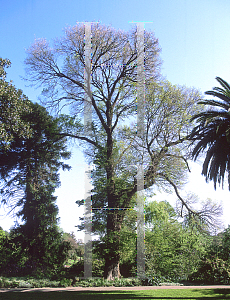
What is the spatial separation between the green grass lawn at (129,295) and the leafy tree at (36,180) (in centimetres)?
447

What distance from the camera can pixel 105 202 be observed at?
13633 mm

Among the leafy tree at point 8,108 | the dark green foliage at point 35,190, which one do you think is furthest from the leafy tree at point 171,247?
the leafy tree at point 8,108

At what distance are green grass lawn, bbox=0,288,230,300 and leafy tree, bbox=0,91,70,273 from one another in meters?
4.47

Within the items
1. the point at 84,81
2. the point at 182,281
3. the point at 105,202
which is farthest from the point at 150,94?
the point at 182,281

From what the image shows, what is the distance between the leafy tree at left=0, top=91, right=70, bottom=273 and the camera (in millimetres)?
15031

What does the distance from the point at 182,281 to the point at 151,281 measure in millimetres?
2629

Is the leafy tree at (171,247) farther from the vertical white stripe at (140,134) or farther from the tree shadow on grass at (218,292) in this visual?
the tree shadow on grass at (218,292)

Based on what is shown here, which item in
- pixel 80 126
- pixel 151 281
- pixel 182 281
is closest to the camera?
pixel 151 281

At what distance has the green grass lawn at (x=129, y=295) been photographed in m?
9.06

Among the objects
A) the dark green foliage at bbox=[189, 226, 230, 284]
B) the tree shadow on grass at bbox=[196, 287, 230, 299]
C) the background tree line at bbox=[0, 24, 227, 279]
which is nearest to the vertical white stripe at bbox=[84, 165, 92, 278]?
the background tree line at bbox=[0, 24, 227, 279]

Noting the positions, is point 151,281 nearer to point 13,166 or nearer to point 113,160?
point 113,160

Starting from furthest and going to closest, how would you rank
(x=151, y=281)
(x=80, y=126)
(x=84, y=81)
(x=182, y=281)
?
(x=80, y=126), (x=84, y=81), (x=182, y=281), (x=151, y=281)

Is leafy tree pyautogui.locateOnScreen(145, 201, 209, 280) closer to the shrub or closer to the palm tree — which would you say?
the shrub

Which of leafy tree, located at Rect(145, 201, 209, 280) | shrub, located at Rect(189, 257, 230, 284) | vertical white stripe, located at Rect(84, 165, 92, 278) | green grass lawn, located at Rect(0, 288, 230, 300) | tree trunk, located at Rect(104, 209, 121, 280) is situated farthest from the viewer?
vertical white stripe, located at Rect(84, 165, 92, 278)
